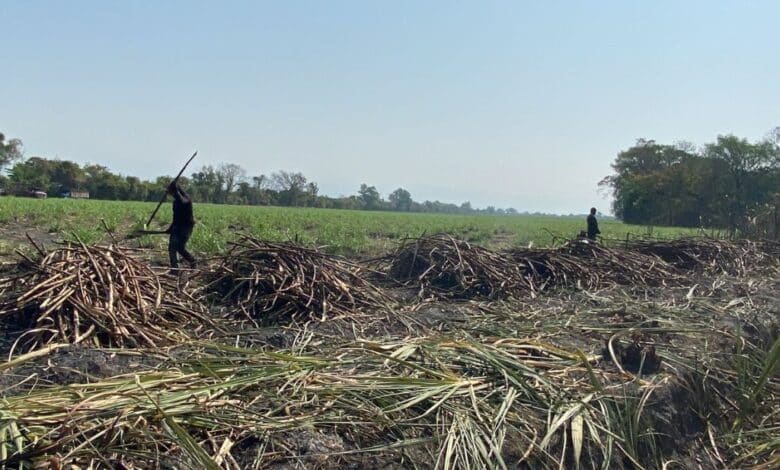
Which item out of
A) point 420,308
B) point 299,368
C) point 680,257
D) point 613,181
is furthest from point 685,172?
point 299,368

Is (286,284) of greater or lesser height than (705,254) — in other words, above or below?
below

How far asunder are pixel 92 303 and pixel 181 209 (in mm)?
2520

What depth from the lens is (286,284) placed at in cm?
653

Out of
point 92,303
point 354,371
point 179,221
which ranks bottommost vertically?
point 354,371

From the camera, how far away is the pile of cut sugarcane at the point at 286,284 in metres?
6.22

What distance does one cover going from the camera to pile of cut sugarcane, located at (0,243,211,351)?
4684mm

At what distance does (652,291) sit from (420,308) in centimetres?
415

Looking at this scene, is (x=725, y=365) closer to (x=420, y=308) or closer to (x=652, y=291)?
(x=420, y=308)

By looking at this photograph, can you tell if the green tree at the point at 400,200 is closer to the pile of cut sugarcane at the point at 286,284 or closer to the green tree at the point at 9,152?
the green tree at the point at 9,152

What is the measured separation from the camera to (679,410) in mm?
4391

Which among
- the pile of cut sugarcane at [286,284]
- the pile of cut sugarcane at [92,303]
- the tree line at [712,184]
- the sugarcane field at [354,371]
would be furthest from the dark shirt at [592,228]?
the tree line at [712,184]

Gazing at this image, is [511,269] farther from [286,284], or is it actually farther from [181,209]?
[181,209]

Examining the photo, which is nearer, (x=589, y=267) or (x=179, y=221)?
(x=179, y=221)

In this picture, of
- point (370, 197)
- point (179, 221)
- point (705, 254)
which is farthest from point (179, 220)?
point (370, 197)
